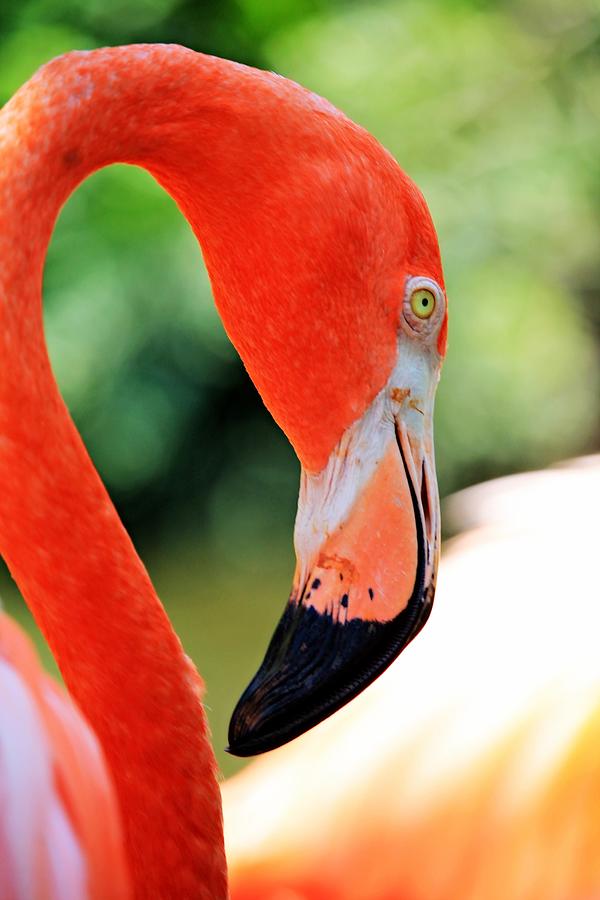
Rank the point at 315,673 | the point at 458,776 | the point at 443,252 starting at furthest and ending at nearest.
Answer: the point at 443,252 → the point at 458,776 → the point at 315,673

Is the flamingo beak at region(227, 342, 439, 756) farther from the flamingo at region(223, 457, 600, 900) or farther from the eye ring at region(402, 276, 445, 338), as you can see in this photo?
the flamingo at region(223, 457, 600, 900)

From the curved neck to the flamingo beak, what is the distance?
0.26 feet

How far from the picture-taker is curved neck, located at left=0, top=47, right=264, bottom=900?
3.52ft

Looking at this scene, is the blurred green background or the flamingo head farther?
the blurred green background

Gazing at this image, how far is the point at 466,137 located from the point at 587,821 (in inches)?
113

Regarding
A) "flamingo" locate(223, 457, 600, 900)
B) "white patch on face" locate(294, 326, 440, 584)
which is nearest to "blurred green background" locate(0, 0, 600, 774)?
"flamingo" locate(223, 457, 600, 900)

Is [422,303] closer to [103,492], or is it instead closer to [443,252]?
[103,492]

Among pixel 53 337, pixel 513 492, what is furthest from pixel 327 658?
pixel 53 337

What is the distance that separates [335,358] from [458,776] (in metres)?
0.68

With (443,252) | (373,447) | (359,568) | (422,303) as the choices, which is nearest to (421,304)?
(422,303)

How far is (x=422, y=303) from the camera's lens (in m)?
1.19

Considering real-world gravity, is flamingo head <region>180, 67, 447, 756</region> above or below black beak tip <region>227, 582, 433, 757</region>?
above

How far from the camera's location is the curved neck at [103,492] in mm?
1074

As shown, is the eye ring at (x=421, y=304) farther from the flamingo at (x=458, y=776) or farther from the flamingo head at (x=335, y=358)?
the flamingo at (x=458, y=776)
